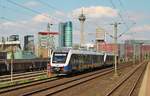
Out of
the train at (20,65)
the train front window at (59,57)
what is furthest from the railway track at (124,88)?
the train at (20,65)

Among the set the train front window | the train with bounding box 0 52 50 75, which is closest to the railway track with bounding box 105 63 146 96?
the train front window

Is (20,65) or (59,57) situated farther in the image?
(20,65)

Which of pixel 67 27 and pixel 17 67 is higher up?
pixel 67 27

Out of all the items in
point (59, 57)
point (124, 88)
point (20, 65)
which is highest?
point (59, 57)

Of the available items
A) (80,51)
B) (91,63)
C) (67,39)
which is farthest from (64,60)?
(67,39)

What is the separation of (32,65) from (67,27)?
332 feet

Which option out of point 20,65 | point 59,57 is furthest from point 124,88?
point 20,65

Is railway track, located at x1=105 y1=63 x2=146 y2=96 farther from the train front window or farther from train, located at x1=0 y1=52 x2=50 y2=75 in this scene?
train, located at x1=0 y1=52 x2=50 y2=75

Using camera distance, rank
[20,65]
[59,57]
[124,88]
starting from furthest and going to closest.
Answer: [20,65], [59,57], [124,88]

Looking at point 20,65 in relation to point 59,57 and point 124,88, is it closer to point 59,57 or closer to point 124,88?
point 59,57

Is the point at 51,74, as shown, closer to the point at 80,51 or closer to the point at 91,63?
the point at 80,51

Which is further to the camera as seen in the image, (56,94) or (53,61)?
(53,61)

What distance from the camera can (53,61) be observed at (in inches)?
1674

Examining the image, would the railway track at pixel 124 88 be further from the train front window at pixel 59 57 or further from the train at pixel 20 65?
the train at pixel 20 65
